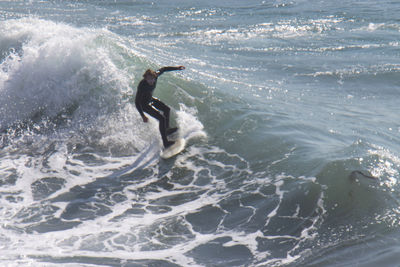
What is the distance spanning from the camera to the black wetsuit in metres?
10.2

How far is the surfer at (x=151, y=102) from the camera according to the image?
10133 mm

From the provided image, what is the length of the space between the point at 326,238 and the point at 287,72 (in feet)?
38.3

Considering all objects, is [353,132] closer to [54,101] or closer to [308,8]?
[54,101]

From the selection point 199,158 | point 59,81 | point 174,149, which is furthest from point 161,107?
point 59,81

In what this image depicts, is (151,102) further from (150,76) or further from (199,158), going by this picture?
(199,158)

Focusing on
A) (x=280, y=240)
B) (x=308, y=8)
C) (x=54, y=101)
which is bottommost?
(x=280, y=240)

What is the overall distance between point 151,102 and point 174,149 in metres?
1.04

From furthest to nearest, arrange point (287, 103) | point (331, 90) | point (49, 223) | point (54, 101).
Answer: point (331, 90) < point (287, 103) < point (54, 101) < point (49, 223)

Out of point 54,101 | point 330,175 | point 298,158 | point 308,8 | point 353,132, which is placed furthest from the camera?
point 308,8

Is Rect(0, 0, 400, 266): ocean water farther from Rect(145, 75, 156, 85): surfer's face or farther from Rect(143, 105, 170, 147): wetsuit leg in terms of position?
Rect(145, 75, 156, 85): surfer's face

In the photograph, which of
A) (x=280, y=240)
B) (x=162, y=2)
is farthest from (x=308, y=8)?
(x=280, y=240)

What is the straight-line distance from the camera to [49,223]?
801cm

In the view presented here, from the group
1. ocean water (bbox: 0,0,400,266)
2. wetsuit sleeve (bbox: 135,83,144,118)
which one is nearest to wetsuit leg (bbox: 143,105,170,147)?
wetsuit sleeve (bbox: 135,83,144,118)

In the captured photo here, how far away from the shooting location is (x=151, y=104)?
10.7m
